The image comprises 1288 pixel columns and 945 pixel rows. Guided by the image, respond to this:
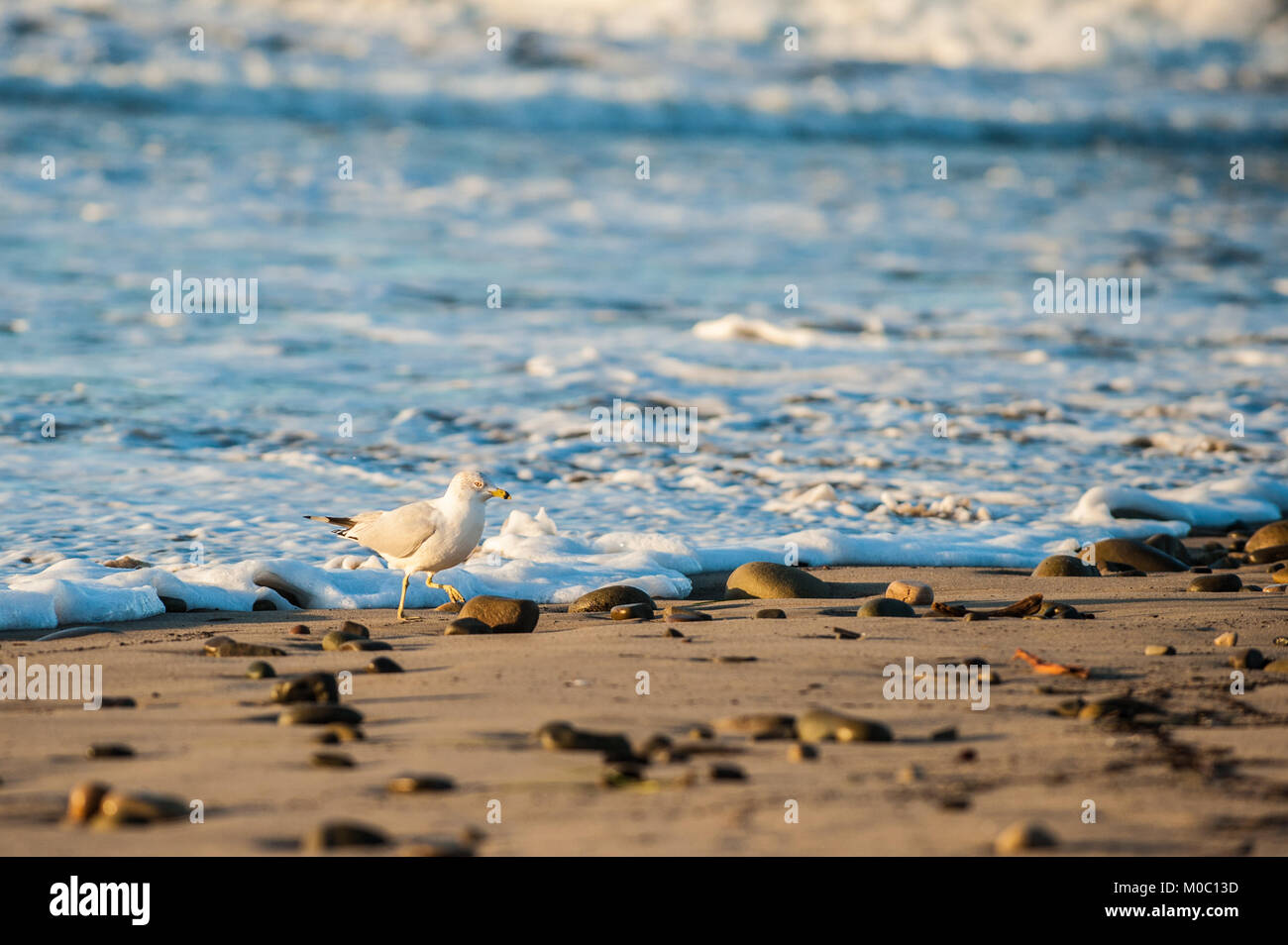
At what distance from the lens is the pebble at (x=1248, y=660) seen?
13.0ft

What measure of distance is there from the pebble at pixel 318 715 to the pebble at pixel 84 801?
67 cm

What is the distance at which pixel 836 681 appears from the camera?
12.4ft

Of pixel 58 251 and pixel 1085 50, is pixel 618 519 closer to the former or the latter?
pixel 58 251

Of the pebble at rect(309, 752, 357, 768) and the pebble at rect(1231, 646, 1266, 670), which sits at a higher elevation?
the pebble at rect(1231, 646, 1266, 670)

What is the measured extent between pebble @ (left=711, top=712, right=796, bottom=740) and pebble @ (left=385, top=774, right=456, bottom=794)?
0.75 m

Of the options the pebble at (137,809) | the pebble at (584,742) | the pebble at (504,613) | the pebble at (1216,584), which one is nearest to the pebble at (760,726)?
the pebble at (584,742)

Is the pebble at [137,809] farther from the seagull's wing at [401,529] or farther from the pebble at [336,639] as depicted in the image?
the seagull's wing at [401,529]

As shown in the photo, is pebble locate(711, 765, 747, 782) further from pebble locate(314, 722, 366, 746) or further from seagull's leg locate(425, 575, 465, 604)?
seagull's leg locate(425, 575, 465, 604)

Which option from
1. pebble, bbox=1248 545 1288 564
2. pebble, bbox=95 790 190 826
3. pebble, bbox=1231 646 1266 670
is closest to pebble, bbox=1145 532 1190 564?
pebble, bbox=1248 545 1288 564

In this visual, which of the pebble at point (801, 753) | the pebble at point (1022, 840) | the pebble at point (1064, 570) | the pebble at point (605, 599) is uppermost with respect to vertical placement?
the pebble at point (1064, 570)

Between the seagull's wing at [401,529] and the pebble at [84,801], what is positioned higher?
the seagull's wing at [401,529]

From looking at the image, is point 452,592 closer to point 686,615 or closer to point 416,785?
point 686,615

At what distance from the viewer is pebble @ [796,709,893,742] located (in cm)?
318
